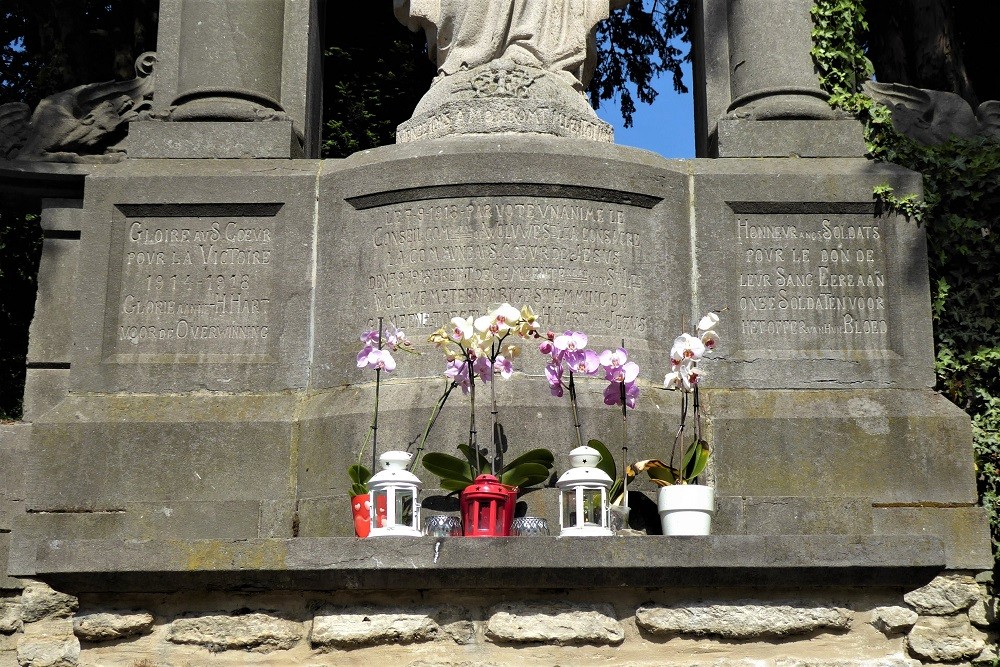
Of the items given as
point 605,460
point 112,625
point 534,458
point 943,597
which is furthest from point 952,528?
point 112,625

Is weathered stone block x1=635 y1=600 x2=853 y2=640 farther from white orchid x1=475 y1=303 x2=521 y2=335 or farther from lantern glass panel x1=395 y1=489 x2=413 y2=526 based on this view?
white orchid x1=475 y1=303 x2=521 y2=335

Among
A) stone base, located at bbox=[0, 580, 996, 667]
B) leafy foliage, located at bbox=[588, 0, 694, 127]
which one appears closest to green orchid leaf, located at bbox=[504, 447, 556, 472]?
stone base, located at bbox=[0, 580, 996, 667]

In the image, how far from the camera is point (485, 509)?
246 inches

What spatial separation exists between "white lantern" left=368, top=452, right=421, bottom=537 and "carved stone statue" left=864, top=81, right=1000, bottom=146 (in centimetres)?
447

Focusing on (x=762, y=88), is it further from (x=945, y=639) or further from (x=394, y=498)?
(x=394, y=498)

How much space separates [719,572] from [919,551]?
0.84 metres

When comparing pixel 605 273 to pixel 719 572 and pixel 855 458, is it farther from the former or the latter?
pixel 719 572

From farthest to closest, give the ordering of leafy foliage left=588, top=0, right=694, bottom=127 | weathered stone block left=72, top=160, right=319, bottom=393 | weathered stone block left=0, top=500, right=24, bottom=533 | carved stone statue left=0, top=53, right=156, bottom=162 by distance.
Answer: leafy foliage left=588, top=0, right=694, bottom=127 → carved stone statue left=0, top=53, right=156, bottom=162 → weathered stone block left=0, top=500, right=24, bottom=533 → weathered stone block left=72, top=160, right=319, bottom=393

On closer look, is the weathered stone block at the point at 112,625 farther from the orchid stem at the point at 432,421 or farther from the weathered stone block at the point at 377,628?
the orchid stem at the point at 432,421

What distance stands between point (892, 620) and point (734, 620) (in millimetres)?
658

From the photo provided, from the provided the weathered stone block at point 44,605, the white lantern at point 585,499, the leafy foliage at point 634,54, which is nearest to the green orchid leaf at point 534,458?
the white lantern at point 585,499

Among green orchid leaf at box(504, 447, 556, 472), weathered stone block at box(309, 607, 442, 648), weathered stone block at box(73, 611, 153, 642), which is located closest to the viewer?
weathered stone block at box(309, 607, 442, 648)

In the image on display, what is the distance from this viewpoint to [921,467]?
7.59 meters

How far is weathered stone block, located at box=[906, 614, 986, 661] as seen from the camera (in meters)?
Answer: 6.50
